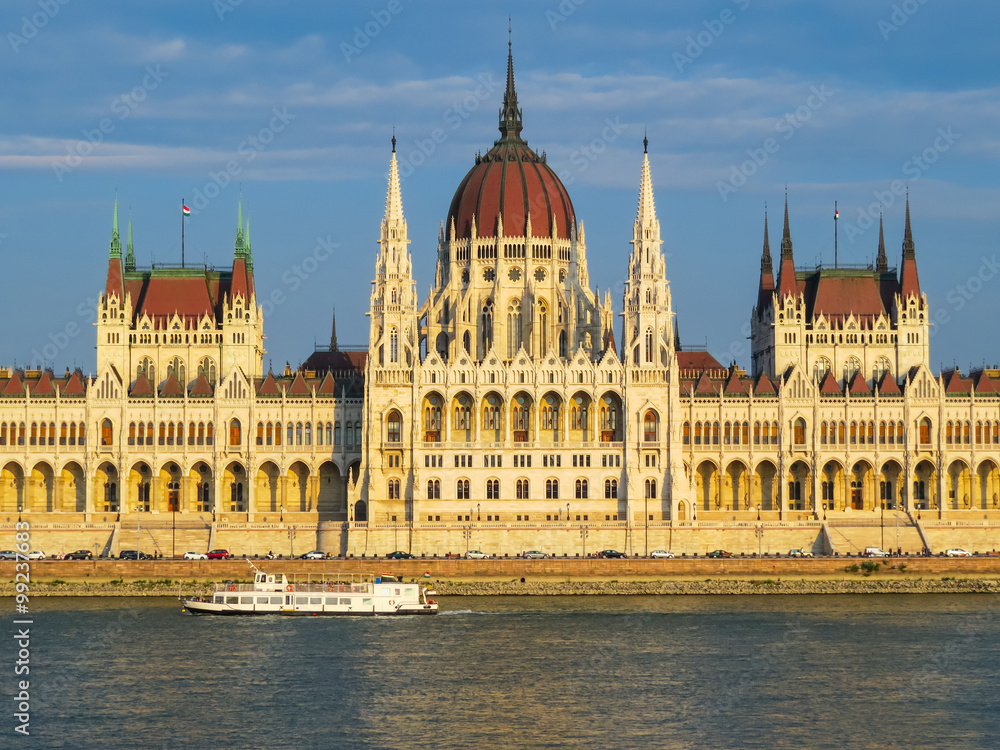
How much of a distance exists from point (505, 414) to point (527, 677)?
187 ft

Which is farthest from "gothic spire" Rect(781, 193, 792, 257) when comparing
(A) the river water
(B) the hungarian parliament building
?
(A) the river water

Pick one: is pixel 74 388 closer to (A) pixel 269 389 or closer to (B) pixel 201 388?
(B) pixel 201 388

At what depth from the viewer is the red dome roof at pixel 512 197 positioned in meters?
174

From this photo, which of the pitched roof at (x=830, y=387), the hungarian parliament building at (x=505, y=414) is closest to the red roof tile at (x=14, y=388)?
the hungarian parliament building at (x=505, y=414)

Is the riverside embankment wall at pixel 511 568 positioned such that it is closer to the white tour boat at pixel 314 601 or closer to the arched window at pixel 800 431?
the white tour boat at pixel 314 601

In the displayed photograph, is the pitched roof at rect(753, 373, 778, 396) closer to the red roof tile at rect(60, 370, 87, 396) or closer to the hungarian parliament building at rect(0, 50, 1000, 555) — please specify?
the hungarian parliament building at rect(0, 50, 1000, 555)

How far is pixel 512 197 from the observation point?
17450 cm

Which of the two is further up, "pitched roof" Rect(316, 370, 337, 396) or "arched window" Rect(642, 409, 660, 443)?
"pitched roof" Rect(316, 370, 337, 396)

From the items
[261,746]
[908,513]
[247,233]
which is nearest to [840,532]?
[908,513]

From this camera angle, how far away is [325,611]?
13150 cm

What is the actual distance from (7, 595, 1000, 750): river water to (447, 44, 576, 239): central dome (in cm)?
4865

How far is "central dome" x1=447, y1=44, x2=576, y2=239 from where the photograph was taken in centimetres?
17375

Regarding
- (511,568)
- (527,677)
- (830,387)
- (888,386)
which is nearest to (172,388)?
(511,568)

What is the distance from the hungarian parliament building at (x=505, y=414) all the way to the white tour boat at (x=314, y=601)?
20.6 metres
